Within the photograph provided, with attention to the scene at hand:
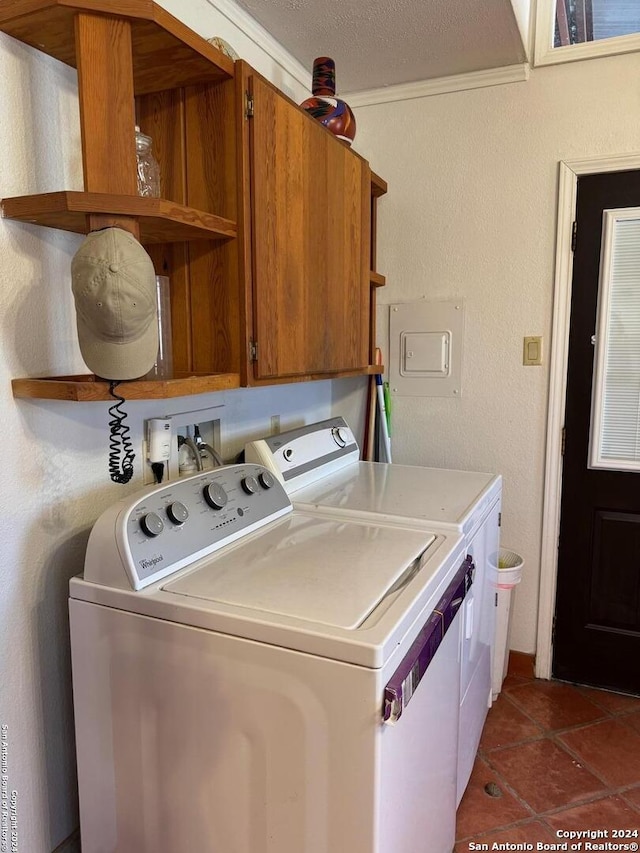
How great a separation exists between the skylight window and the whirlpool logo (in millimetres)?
2144

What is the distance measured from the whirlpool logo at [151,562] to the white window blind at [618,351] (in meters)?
1.71

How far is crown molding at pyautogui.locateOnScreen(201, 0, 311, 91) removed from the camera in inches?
67.7

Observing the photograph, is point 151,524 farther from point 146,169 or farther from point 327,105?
point 327,105

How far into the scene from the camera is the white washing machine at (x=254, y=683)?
0.94 meters

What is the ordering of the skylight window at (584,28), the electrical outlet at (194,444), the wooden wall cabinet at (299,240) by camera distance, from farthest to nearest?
the skylight window at (584,28) → the electrical outlet at (194,444) → the wooden wall cabinet at (299,240)

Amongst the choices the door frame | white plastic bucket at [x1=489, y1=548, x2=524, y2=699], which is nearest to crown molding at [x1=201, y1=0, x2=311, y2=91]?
the door frame

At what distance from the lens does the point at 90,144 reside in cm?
107

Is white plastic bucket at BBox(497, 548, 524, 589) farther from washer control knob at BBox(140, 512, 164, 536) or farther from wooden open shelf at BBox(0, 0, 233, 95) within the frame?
wooden open shelf at BBox(0, 0, 233, 95)

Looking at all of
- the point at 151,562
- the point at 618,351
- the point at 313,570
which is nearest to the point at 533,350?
the point at 618,351

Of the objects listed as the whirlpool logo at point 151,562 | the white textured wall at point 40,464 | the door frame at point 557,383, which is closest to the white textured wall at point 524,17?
the door frame at point 557,383

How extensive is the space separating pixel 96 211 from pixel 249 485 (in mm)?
729

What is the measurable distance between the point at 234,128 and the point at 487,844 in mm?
1991

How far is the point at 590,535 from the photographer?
7.36ft

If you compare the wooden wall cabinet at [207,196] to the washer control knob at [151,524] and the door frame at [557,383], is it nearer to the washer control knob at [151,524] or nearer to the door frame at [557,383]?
the washer control knob at [151,524]
